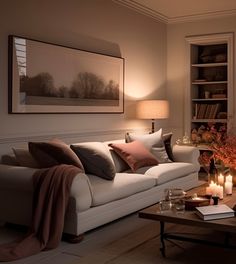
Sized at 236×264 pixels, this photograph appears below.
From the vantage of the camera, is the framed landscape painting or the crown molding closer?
the framed landscape painting

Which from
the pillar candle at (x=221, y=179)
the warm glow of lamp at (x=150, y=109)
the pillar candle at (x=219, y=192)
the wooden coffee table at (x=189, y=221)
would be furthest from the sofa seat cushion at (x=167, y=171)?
the wooden coffee table at (x=189, y=221)

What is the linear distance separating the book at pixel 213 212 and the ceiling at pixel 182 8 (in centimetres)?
378

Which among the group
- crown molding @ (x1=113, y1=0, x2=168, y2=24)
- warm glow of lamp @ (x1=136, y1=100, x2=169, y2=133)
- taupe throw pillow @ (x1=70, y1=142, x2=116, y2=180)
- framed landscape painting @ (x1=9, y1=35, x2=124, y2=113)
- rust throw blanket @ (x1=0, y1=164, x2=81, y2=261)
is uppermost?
crown molding @ (x1=113, y1=0, x2=168, y2=24)

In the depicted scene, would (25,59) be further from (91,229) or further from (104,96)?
(91,229)

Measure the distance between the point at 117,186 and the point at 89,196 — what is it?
51cm

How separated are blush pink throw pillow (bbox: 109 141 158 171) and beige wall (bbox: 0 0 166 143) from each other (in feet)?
2.05

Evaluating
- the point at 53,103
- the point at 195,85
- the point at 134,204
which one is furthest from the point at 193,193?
the point at 195,85

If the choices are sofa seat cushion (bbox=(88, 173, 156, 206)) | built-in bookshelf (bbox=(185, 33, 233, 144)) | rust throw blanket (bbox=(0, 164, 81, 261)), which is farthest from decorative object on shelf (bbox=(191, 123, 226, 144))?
Result: rust throw blanket (bbox=(0, 164, 81, 261))

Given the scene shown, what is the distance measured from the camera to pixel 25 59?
4586mm

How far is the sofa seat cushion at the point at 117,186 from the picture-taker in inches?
152

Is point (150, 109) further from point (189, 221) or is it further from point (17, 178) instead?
point (189, 221)

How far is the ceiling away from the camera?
629cm

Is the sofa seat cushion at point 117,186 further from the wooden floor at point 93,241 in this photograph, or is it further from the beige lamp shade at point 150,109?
the beige lamp shade at point 150,109

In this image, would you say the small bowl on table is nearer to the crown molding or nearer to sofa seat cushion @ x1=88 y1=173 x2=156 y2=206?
sofa seat cushion @ x1=88 y1=173 x2=156 y2=206
